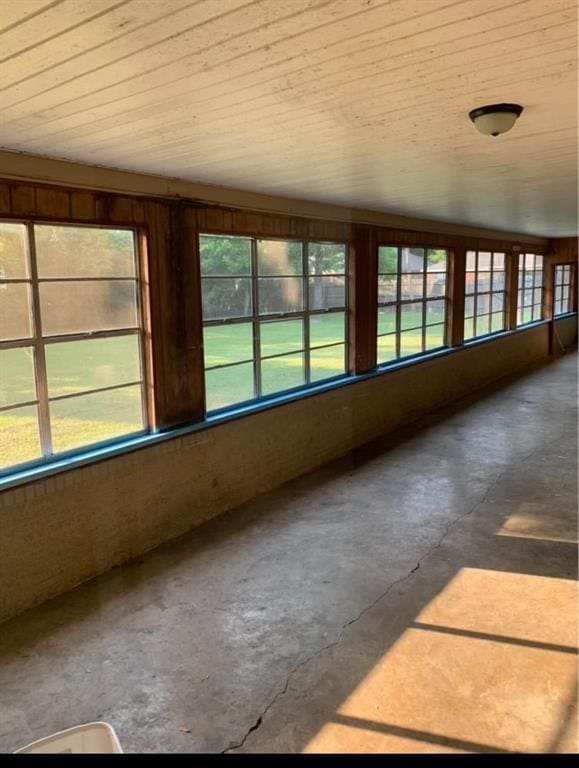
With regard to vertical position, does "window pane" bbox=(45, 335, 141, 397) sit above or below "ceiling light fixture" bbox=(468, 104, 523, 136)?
below

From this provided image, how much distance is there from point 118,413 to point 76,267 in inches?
40.0

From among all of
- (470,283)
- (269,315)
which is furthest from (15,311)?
(470,283)

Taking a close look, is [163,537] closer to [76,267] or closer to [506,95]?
[76,267]

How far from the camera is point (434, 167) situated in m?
3.77

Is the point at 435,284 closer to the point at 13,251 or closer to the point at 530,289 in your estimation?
the point at 530,289

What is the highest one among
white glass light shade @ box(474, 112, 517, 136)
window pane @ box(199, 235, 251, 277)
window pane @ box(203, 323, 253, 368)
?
white glass light shade @ box(474, 112, 517, 136)

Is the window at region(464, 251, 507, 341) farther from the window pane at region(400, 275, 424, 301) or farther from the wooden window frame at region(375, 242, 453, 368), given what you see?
the window pane at region(400, 275, 424, 301)

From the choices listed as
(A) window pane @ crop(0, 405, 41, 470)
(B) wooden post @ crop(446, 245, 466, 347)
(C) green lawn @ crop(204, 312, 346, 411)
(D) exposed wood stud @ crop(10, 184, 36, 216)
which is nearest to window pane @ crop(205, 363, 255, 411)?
(C) green lawn @ crop(204, 312, 346, 411)

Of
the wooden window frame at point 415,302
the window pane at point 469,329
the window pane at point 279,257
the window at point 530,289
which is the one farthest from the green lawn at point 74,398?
the window at point 530,289

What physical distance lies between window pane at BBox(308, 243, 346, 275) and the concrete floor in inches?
89.4

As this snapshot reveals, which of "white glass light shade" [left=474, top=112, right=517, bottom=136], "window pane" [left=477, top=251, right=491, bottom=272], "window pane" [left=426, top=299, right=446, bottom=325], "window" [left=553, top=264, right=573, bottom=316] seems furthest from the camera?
"window" [left=553, top=264, right=573, bottom=316]

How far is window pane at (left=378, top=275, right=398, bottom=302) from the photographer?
6825mm

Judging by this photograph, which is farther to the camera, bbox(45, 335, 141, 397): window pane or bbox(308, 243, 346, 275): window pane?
bbox(308, 243, 346, 275): window pane

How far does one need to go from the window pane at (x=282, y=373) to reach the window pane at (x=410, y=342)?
7.28 feet
